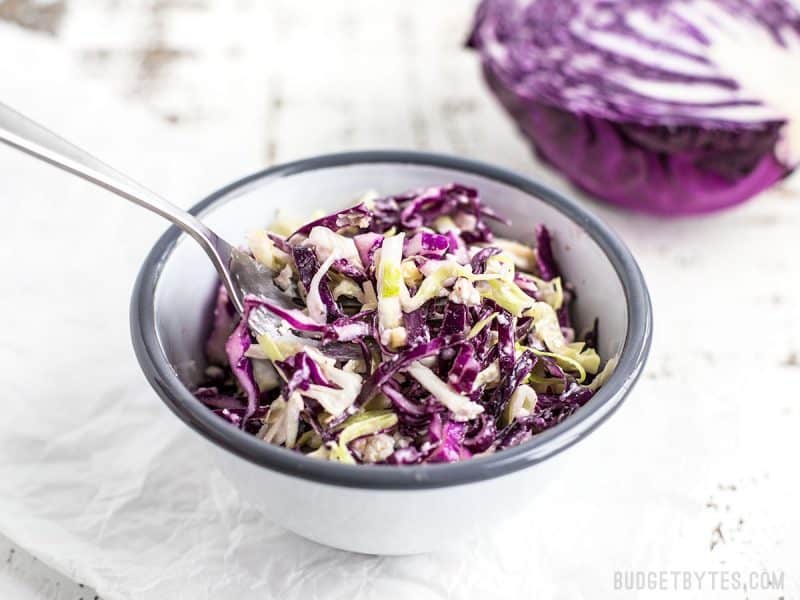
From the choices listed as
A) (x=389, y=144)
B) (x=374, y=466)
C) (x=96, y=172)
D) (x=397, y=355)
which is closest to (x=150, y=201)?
(x=96, y=172)

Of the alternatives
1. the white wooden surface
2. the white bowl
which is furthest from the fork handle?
the white wooden surface

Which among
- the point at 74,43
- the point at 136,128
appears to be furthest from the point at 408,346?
the point at 74,43

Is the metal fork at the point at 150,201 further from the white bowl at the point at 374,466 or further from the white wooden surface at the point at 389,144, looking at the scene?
the white wooden surface at the point at 389,144

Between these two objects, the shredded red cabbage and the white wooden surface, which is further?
the white wooden surface

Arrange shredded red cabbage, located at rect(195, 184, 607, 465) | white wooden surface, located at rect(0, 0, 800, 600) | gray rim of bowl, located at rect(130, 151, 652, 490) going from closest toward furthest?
gray rim of bowl, located at rect(130, 151, 652, 490), shredded red cabbage, located at rect(195, 184, 607, 465), white wooden surface, located at rect(0, 0, 800, 600)

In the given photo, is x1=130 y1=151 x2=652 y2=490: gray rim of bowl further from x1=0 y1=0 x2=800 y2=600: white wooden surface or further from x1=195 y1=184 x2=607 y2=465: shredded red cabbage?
x1=0 y1=0 x2=800 y2=600: white wooden surface

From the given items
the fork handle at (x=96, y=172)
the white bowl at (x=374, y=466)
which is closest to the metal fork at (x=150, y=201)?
the fork handle at (x=96, y=172)

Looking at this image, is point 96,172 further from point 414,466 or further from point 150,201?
point 414,466
